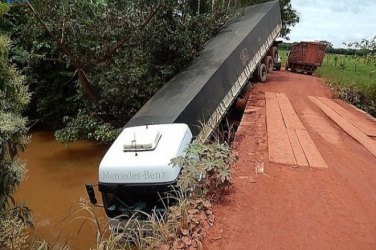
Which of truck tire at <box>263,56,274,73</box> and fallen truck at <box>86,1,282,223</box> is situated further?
truck tire at <box>263,56,274,73</box>

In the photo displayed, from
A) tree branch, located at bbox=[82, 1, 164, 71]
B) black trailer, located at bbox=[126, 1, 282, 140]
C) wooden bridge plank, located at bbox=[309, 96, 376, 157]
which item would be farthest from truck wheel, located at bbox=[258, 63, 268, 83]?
tree branch, located at bbox=[82, 1, 164, 71]

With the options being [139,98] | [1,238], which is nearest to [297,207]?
[1,238]

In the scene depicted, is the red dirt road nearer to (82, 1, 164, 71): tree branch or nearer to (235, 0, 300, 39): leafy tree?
(82, 1, 164, 71): tree branch

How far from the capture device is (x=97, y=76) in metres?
12.5

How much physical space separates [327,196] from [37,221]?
659cm

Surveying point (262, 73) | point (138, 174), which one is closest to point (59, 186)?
point (138, 174)

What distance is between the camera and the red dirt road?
352 cm

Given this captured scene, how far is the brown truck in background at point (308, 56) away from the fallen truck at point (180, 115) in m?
5.85

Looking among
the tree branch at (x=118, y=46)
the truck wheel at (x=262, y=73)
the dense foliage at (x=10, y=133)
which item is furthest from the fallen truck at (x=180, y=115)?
the tree branch at (x=118, y=46)

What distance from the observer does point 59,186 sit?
10289mm

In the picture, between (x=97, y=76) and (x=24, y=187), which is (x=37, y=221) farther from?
(x=97, y=76)

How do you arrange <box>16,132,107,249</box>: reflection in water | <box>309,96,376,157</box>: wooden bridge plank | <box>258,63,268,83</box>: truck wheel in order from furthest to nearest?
1. <box>258,63,268,83</box>: truck wheel
2. <box>16,132,107,249</box>: reflection in water
3. <box>309,96,376,157</box>: wooden bridge plank

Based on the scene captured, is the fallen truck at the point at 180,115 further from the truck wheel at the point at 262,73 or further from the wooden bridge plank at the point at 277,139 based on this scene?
the wooden bridge plank at the point at 277,139

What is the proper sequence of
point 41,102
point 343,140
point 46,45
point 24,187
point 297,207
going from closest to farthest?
point 297,207
point 343,140
point 24,187
point 46,45
point 41,102
